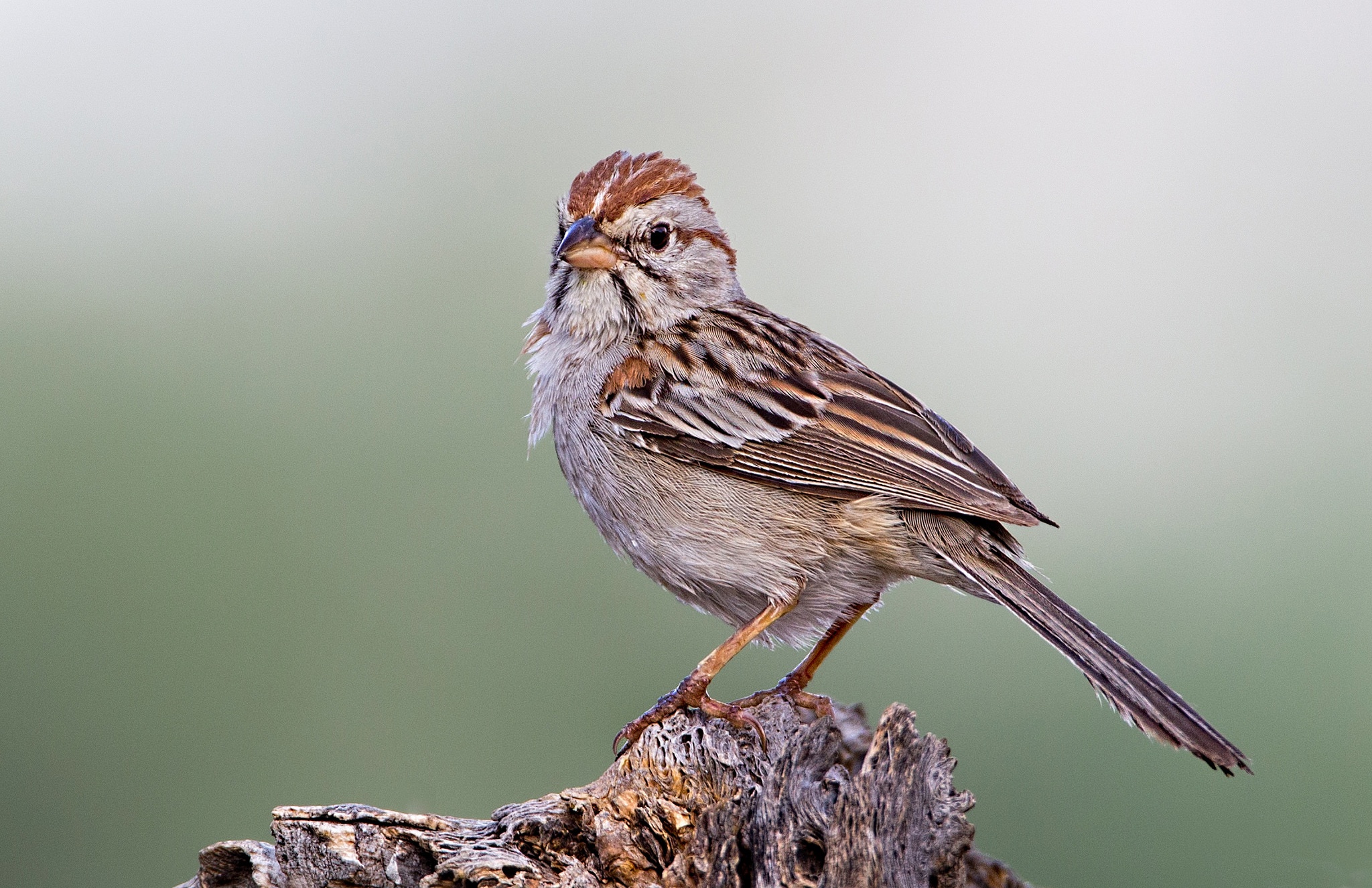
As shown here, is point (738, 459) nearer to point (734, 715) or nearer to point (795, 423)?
point (795, 423)

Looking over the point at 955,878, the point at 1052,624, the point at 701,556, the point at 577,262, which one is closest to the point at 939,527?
the point at 1052,624

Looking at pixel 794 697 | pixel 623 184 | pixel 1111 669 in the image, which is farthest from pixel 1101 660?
pixel 623 184

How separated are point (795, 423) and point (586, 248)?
3.80 feet

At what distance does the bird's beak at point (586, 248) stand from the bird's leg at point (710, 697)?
1.63 metres

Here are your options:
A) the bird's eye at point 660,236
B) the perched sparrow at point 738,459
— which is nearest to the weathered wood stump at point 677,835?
the perched sparrow at point 738,459

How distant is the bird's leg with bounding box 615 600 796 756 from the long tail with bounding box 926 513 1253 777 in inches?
30.0

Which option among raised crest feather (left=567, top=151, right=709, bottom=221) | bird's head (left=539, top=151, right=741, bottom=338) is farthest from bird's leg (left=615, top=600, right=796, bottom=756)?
raised crest feather (left=567, top=151, right=709, bottom=221)

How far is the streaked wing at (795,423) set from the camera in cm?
460

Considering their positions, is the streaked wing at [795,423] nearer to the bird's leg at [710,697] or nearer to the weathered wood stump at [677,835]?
the bird's leg at [710,697]

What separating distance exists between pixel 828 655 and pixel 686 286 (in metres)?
1.79

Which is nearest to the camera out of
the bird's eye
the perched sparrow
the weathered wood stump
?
the weathered wood stump

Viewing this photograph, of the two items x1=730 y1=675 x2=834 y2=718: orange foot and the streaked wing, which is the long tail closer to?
the streaked wing

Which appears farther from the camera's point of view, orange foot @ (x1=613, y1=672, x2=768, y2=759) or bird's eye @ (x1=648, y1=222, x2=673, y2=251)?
bird's eye @ (x1=648, y1=222, x2=673, y2=251)

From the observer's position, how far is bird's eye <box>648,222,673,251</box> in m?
5.23
